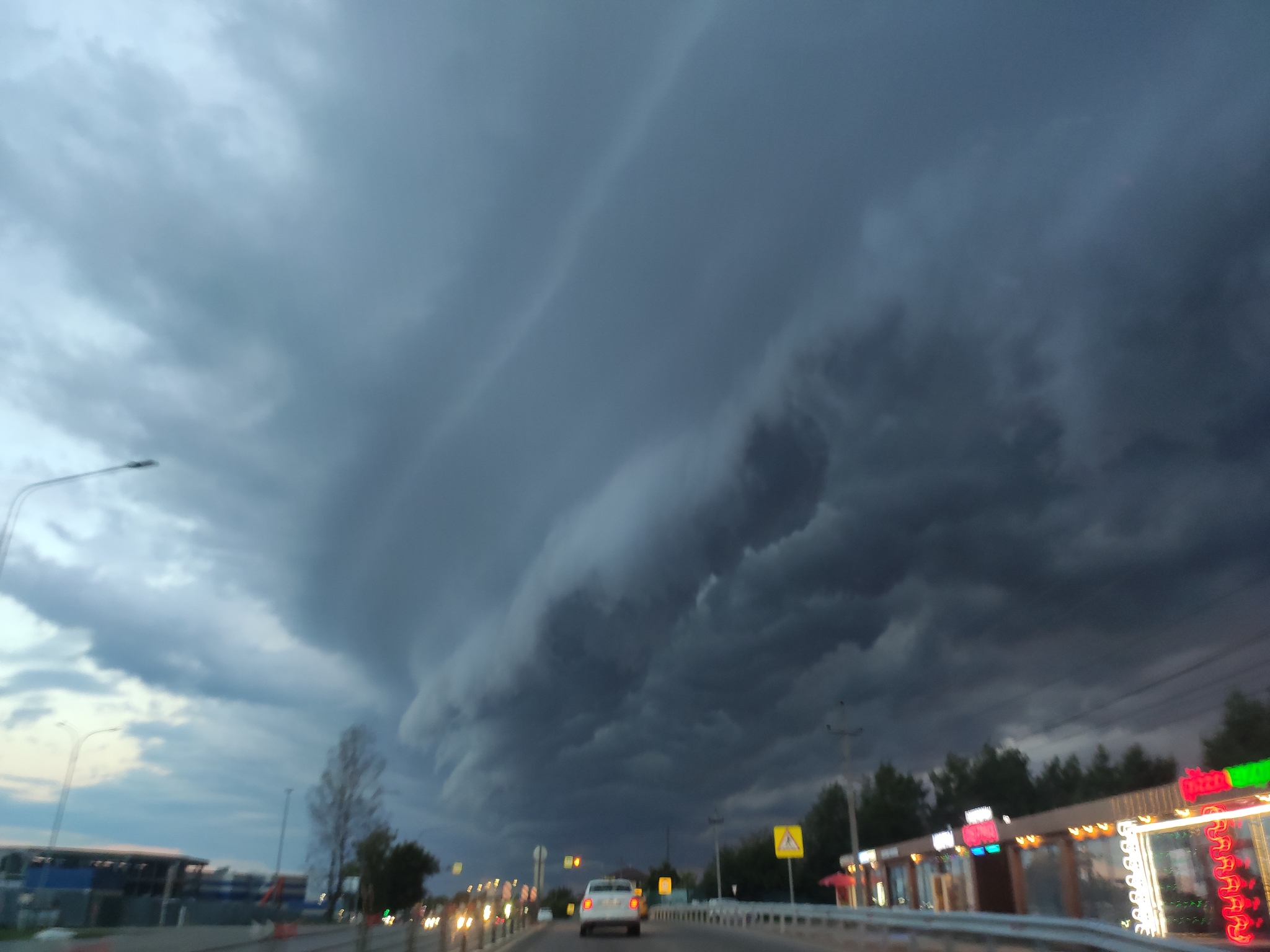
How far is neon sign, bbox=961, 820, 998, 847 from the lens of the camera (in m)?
34.6

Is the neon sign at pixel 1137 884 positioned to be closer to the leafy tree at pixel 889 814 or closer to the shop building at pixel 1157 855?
the shop building at pixel 1157 855

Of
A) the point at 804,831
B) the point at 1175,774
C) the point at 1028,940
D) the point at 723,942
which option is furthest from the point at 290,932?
the point at 804,831

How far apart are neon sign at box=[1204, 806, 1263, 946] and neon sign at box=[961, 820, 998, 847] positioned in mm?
12163

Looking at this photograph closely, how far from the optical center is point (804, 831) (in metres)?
109

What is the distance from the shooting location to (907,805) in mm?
102125

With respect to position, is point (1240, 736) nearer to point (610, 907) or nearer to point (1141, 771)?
point (1141, 771)

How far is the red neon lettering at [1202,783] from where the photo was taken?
20.7m

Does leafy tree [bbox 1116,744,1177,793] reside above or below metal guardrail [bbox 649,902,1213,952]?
above

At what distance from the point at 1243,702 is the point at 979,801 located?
121ft

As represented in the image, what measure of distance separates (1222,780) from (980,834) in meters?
16.8

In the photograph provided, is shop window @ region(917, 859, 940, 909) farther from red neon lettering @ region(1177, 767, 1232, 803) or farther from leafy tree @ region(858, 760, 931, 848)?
leafy tree @ region(858, 760, 931, 848)

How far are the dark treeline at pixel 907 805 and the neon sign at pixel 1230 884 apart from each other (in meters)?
68.0

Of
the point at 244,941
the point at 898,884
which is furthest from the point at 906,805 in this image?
the point at 244,941

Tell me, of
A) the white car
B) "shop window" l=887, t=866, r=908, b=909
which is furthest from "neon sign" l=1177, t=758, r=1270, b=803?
"shop window" l=887, t=866, r=908, b=909
